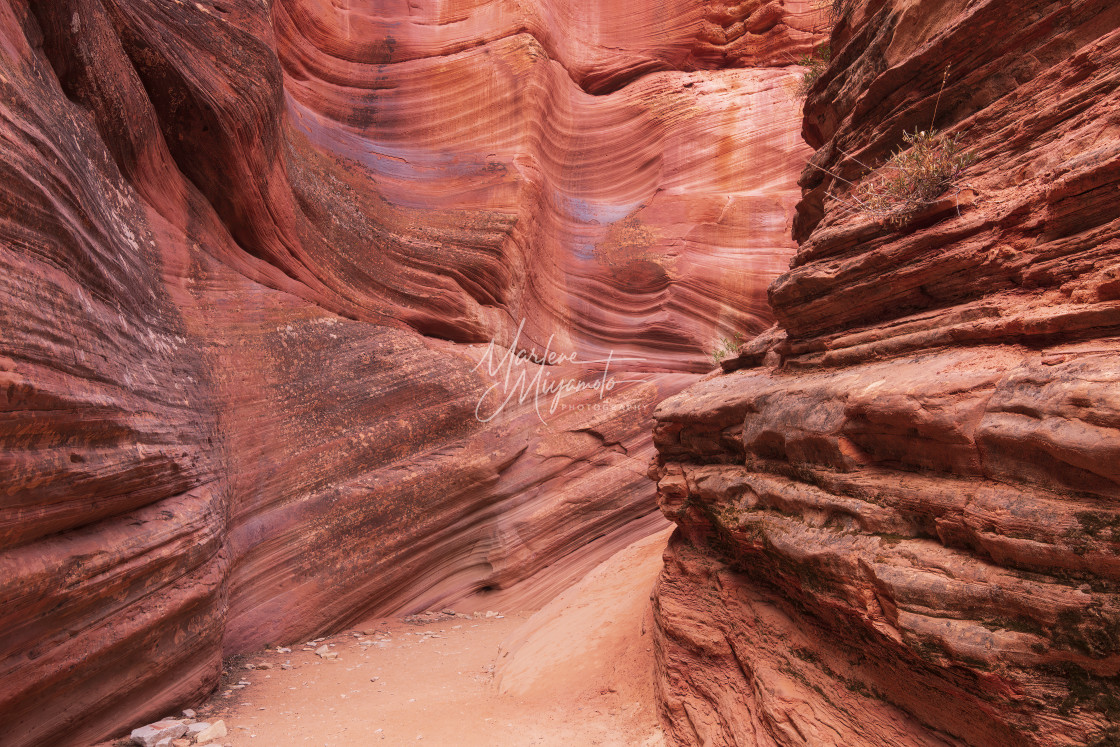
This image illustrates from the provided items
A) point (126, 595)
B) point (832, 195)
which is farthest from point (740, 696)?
point (126, 595)

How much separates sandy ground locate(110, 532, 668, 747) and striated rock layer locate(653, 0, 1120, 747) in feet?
2.28

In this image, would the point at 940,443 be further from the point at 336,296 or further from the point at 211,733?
the point at 336,296

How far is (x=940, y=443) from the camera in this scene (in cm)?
291

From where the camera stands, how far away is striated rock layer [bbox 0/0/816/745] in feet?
13.8

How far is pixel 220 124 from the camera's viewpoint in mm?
6871

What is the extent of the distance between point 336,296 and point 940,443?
7787 mm

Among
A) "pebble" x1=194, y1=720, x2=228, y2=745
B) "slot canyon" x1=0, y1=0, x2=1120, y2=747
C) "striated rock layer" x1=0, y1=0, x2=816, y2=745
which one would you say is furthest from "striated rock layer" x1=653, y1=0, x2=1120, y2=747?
"striated rock layer" x1=0, y1=0, x2=816, y2=745

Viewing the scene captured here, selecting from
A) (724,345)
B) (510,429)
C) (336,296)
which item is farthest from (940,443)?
(724,345)

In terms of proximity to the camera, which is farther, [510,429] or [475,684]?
[510,429]

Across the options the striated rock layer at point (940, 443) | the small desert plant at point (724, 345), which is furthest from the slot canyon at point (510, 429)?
the small desert plant at point (724, 345)

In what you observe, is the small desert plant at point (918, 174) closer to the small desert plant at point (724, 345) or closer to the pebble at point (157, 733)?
the pebble at point (157, 733)

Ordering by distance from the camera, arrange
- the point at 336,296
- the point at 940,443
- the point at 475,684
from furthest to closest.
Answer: the point at 336,296, the point at 475,684, the point at 940,443

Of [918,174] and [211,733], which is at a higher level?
[918,174]

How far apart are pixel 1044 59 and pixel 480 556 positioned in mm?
8138
